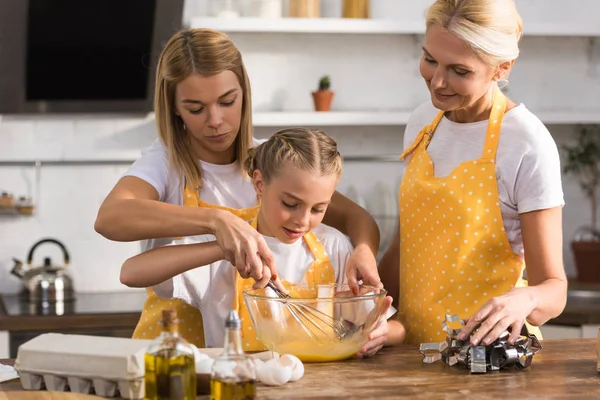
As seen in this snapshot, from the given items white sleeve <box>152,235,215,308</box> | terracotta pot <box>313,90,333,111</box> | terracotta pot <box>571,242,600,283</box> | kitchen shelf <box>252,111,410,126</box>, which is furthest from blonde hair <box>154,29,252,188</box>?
terracotta pot <box>571,242,600,283</box>

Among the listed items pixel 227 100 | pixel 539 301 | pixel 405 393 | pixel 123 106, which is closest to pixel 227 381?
pixel 405 393

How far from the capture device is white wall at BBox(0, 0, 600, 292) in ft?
11.9

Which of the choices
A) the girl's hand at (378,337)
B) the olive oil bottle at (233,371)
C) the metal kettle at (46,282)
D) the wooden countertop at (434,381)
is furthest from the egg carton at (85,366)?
the metal kettle at (46,282)

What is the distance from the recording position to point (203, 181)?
2.07 metres

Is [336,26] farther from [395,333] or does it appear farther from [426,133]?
[395,333]

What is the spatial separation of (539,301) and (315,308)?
1.38ft

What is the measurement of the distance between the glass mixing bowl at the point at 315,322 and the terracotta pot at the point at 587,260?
2.29 meters

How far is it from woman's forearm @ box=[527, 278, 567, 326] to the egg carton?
71 centimetres

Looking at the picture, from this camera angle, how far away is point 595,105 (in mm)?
4000

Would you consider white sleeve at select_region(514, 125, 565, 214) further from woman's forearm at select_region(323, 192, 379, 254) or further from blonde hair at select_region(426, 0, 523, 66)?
woman's forearm at select_region(323, 192, 379, 254)

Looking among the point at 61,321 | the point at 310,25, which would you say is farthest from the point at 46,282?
the point at 310,25

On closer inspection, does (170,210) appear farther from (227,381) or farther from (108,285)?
(108,285)

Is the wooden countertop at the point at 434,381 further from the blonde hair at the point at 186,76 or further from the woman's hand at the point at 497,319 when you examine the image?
the blonde hair at the point at 186,76

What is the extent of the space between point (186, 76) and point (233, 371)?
32.0 inches
